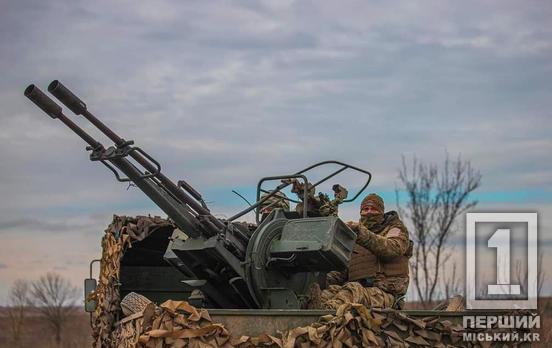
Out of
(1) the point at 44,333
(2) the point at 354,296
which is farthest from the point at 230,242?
(1) the point at 44,333

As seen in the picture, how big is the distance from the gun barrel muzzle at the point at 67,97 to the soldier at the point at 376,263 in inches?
105

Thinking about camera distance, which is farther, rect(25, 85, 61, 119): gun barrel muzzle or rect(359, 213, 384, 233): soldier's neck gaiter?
rect(359, 213, 384, 233): soldier's neck gaiter

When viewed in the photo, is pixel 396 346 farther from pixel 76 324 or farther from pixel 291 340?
pixel 76 324

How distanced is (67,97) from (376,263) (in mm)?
3359

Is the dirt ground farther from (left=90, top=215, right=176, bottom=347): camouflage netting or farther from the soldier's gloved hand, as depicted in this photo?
the soldier's gloved hand

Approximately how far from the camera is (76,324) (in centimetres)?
3606

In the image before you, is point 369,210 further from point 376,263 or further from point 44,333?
point 44,333

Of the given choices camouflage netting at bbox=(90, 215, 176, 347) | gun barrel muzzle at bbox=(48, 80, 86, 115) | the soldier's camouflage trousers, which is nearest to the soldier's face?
the soldier's camouflage trousers

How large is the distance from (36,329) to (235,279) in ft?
99.9

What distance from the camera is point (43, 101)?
9.18 m

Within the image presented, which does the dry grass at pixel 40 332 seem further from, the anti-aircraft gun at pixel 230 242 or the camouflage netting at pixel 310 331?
the camouflage netting at pixel 310 331

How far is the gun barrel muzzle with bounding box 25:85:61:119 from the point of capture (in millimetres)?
9070

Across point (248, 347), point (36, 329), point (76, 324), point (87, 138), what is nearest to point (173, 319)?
point (248, 347)

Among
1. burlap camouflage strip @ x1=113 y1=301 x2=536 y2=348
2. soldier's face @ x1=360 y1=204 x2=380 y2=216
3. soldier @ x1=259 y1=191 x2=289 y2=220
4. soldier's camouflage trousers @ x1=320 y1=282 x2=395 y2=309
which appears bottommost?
burlap camouflage strip @ x1=113 y1=301 x2=536 y2=348
